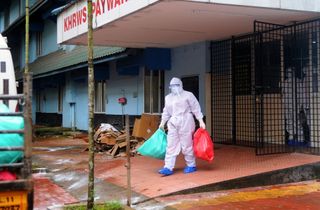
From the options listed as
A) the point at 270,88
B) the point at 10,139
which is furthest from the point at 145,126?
the point at 10,139

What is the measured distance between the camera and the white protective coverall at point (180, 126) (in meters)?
8.28

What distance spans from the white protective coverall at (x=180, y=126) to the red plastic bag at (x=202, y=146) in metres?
0.17

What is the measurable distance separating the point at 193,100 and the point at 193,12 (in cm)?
155

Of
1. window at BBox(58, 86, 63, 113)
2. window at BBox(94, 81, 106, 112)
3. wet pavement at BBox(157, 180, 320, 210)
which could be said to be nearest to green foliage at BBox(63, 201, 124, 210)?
wet pavement at BBox(157, 180, 320, 210)

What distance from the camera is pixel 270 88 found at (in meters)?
10.4

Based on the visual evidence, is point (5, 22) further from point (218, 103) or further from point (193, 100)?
point (193, 100)

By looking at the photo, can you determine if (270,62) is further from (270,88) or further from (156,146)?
(156,146)

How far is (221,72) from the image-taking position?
1170 centimetres

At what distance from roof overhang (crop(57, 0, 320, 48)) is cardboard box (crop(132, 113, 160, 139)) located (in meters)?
2.05

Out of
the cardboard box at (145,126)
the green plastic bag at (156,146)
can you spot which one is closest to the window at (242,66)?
the cardboard box at (145,126)

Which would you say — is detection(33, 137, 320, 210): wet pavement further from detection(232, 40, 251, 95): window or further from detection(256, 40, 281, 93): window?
detection(256, 40, 281, 93): window

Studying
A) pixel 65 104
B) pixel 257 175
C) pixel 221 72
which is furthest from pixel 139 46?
pixel 65 104

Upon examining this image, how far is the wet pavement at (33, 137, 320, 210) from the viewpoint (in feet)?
23.0

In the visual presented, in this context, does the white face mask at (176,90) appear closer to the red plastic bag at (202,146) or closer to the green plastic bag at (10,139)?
the red plastic bag at (202,146)
